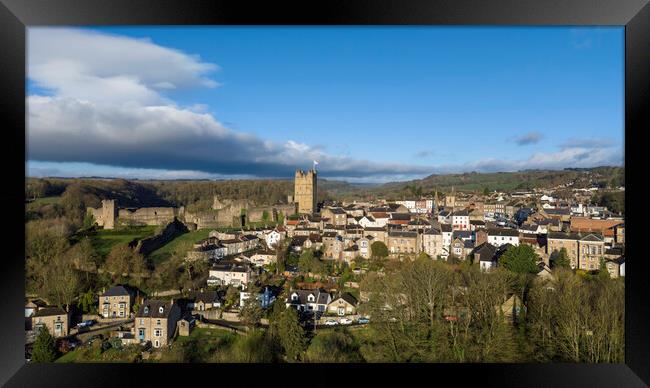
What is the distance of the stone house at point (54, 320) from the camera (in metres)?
4.98

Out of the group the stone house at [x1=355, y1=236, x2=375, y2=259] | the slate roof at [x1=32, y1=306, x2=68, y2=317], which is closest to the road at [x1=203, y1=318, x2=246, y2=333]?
the slate roof at [x1=32, y1=306, x2=68, y2=317]

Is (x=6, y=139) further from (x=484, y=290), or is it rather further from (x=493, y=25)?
(x=484, y=290)

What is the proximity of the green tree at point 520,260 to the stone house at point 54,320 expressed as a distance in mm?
6924

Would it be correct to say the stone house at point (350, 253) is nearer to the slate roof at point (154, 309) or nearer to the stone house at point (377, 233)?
the stone house at point (377, 233)

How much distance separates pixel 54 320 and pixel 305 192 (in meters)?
9.26

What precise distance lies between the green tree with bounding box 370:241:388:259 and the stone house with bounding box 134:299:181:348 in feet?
17.3

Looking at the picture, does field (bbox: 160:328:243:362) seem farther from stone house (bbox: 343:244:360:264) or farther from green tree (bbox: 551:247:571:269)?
green tree (bbox: 551:247:571:269)

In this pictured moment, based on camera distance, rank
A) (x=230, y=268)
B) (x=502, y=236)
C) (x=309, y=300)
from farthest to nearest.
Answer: (x=502, y=236), (x=230, y=268), (x=309, y=300)

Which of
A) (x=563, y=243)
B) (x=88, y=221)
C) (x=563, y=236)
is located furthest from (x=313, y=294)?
(x=88, y=221)

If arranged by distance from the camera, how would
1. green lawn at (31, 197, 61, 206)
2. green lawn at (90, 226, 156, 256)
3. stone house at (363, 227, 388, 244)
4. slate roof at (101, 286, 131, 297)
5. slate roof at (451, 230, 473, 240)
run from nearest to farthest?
slate roof at (101, 286, 131, 297) < green lawn at (31, 197, 61, 206) < green lawn at (90, 226, 156, 256) < slate roof at (451, 230, 473, 240) < stone house at (363, 227, 388, 244)

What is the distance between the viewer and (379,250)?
9359 millimetres

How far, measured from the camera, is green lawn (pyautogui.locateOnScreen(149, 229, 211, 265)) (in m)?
7.79

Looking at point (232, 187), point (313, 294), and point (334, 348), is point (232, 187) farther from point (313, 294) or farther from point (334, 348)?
point (334, 348)

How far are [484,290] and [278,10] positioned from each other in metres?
4.09
